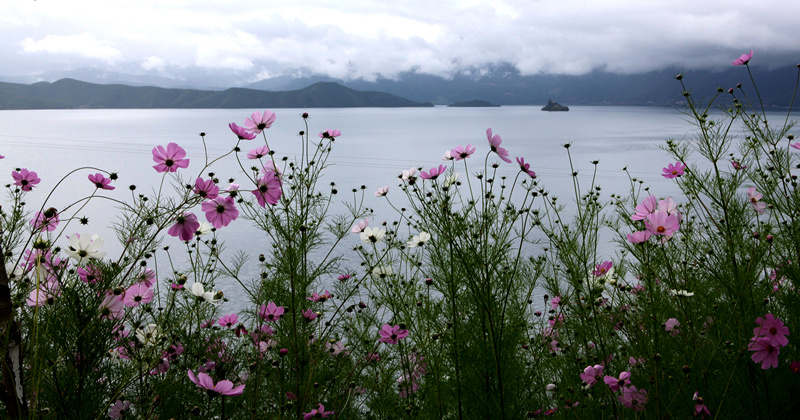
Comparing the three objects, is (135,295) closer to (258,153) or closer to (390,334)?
(258,153)

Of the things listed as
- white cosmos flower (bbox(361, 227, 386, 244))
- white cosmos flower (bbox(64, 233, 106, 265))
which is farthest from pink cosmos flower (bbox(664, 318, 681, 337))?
white cosmos flower (bbox(64, 233, 106, 265))

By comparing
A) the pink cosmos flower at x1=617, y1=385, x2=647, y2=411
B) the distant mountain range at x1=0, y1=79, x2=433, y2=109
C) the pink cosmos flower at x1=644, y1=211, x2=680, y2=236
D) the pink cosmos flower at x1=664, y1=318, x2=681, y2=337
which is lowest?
the pink cosmos flower at x1=617, y1=385, x2=647, y2=411

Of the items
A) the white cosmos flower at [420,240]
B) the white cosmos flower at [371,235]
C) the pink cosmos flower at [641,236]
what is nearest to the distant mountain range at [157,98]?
the white cosmos flower at [371,235]

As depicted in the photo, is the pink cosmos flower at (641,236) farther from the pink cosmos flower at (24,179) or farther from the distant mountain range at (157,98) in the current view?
the distant mountain range at (157,98)

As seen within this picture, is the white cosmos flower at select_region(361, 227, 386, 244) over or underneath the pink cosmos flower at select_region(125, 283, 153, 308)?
over

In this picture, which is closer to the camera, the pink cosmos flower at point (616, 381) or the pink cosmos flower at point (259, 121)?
the pink cosmos flower at point (616, 381)

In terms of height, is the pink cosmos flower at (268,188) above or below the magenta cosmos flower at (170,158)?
below

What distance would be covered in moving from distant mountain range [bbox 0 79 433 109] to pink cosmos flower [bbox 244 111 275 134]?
58652mm

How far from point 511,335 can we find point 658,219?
61cm

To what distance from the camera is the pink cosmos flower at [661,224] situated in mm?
1364

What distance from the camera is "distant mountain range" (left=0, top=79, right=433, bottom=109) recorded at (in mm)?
59125

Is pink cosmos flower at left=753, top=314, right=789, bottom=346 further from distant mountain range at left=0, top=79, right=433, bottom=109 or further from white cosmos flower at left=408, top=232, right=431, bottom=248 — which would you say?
distant mountain range at left=0, top=79, right=433, bottom=109

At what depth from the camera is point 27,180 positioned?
139 cm

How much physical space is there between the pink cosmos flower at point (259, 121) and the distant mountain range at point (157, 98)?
58.7 meters
